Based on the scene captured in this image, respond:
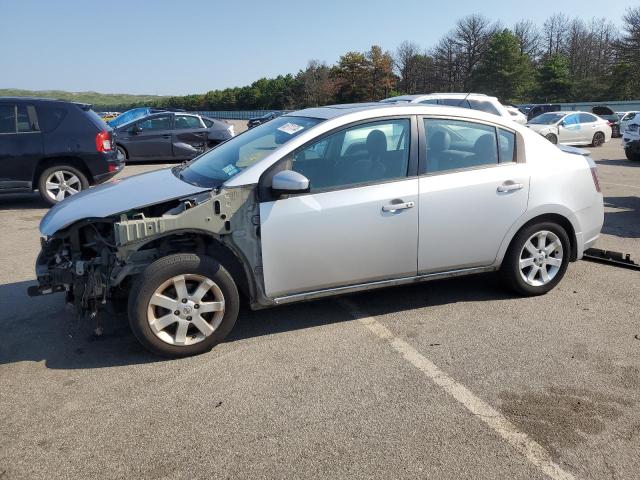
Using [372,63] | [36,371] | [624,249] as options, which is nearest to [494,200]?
[624,249]

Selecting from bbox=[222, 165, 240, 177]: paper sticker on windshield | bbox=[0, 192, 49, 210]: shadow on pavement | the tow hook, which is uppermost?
bbox=[222, 165, 240, 177]: paper sticker on windshield

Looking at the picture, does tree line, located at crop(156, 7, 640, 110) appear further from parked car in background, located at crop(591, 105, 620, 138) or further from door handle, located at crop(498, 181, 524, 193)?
door handle, located at crop(498, 181, 524, 193)

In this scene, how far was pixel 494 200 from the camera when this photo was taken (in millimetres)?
4406

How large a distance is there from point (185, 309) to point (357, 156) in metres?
1.75

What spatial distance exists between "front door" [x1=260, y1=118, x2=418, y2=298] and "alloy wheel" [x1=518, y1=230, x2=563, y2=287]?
3.80ft

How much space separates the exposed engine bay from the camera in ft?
12.0

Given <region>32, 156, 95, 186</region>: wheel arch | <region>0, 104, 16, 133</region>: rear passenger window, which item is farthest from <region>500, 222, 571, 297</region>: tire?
<region>0, 104, 16, 133</region>: rear passenger window

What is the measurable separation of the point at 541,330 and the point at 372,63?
260 ft

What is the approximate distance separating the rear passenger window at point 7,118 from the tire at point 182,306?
22.2ft

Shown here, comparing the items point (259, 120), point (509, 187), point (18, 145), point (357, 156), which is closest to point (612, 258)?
point (509, 187)

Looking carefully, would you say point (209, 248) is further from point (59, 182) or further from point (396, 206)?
point (59, 182)

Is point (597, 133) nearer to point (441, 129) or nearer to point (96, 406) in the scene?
point (441, 129)

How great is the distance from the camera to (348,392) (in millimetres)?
3252

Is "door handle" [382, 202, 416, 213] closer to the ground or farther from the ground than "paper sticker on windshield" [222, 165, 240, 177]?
closer to the ground
